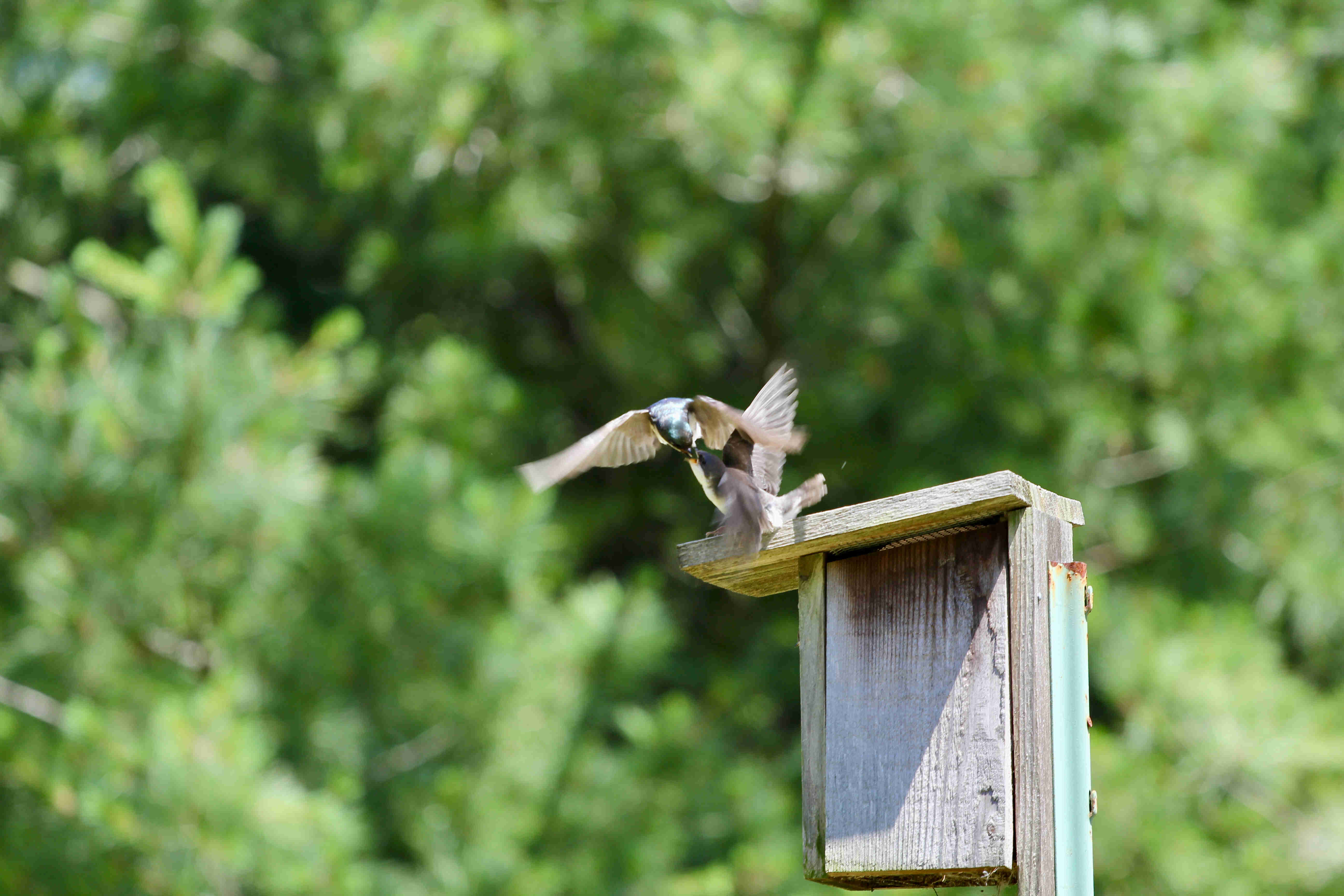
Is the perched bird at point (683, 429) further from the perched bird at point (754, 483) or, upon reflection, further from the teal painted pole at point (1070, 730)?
the teal painted pole at point (1070, 730)

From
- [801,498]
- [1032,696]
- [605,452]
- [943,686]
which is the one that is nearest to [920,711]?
[943,686]

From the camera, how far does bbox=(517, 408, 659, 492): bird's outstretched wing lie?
1.95 metres

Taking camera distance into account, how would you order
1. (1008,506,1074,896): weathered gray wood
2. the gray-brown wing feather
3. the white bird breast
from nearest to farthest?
1. (1008,506,1074,896): weathered gray wood
2. the gray-brown wing feather
3. the white bird breast

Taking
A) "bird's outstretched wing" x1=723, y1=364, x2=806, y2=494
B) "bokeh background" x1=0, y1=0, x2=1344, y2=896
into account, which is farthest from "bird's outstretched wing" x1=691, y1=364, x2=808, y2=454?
"bokeh background" x1=0, y1=0, x2=1344, y2=896

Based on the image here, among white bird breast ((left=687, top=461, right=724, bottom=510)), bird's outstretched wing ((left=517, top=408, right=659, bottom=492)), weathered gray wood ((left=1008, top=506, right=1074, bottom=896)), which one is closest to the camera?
weathered gray wood ((left=1008, top=506, right=1074, bottom=896))

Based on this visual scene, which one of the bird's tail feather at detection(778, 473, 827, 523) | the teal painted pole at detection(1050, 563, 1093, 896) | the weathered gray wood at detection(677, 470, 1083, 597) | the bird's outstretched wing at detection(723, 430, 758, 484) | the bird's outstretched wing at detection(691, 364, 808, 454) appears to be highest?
the bird's outstretched wing at detection(691, 364, 808, 454)

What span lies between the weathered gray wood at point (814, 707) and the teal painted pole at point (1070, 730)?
30 centimetres

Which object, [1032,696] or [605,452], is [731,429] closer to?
[605,452]

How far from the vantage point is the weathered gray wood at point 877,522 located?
1.59 m

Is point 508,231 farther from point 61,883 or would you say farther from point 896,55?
point 61,883

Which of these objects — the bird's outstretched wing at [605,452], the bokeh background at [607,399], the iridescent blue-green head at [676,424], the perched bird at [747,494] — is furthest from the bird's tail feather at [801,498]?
the bokeh background at [607,399]

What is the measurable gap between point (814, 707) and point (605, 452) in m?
0.64

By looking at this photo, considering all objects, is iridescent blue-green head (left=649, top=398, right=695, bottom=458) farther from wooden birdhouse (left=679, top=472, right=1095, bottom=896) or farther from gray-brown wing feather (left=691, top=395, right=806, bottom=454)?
wooden birdhouse (left=679, top=472, right=1095, bottom=896)

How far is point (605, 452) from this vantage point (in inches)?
90.6
